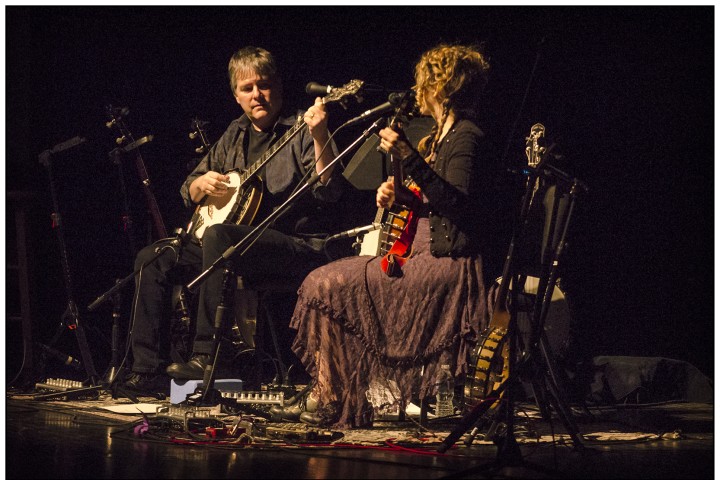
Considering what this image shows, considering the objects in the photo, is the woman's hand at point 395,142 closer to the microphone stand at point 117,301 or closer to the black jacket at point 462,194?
the black jacket at point 462,194

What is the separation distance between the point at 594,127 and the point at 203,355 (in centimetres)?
206

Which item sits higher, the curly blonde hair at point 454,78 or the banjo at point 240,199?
the curly blonde hair at point 454,78

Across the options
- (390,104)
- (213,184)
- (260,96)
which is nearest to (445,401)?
(390,104)

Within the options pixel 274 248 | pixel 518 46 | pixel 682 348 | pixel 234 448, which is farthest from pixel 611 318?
pixel 234 448

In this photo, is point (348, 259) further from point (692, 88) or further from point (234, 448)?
point (692, 88)

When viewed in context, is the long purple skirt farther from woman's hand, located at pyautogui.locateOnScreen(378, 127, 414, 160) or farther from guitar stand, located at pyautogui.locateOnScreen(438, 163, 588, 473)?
woman's hand, located at pyautogui.locateOnScreen(378, 127, 414, 160)

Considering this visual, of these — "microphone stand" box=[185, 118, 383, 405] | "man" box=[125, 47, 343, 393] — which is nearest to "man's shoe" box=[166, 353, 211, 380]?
"man" box=[125, 47, 343, 393]

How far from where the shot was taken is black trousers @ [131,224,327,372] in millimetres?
4000

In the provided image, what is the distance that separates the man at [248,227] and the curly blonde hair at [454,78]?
0.60 metres

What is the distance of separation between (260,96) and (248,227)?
69 centimetres

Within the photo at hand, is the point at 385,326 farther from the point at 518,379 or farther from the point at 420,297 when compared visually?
the point at 518,379

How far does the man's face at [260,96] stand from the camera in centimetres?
441

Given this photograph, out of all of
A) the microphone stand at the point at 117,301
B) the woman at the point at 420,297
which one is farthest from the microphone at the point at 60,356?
the woman at the point at 420,297

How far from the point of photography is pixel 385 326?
3.35 m
